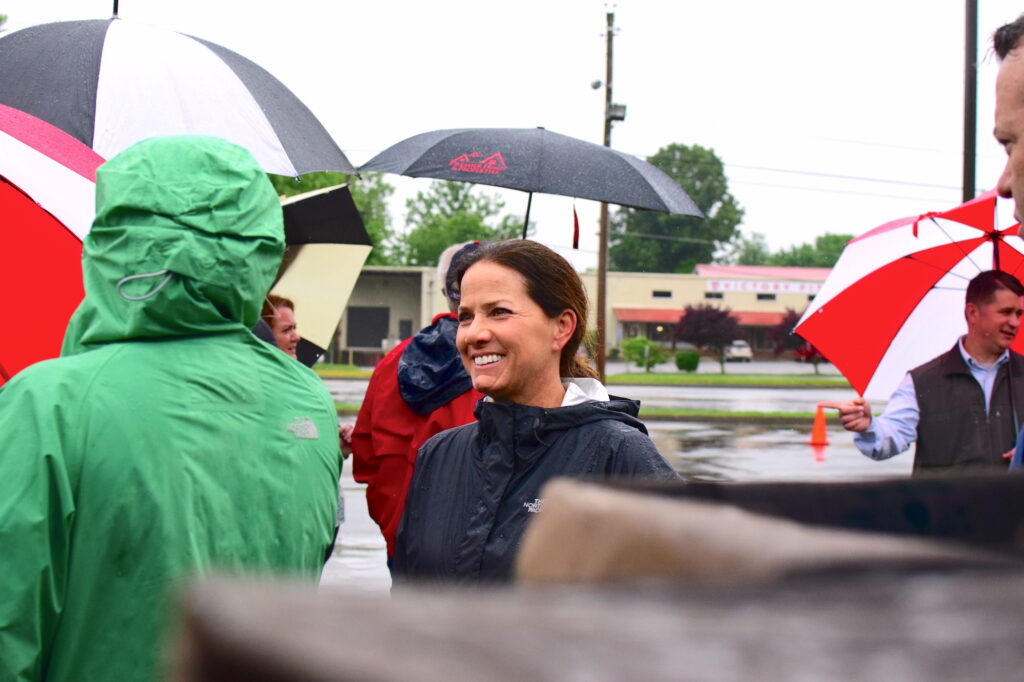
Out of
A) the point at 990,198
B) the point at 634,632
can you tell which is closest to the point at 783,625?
the point at 634,632

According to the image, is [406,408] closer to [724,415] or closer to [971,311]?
[971,311]

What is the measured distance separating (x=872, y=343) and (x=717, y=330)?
51.1m

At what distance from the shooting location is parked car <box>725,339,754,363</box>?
63.4 meters

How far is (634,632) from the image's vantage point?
0.95 ft

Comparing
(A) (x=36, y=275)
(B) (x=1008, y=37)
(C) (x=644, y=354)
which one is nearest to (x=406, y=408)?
(A) (x=36, y=275)

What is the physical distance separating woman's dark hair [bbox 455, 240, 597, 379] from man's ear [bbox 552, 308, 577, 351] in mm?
13

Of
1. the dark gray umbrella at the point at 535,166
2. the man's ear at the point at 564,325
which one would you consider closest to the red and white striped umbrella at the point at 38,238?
the man's ear at the point at 564,325

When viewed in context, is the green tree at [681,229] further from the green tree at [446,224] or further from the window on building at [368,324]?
the window on building at [368,324]

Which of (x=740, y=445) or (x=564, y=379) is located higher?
(x=564, y=379)

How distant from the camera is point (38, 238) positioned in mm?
2777

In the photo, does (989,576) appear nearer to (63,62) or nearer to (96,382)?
(96,382)

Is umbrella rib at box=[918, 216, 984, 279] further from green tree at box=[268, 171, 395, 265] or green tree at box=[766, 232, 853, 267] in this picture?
green tree at box=[766, 232, 853, 267]

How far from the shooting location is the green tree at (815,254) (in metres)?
110

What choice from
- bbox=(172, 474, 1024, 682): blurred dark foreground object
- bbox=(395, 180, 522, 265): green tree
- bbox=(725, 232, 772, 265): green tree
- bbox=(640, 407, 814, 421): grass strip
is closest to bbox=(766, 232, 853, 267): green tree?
bbox=(725, 232, 772, 265): green tree
